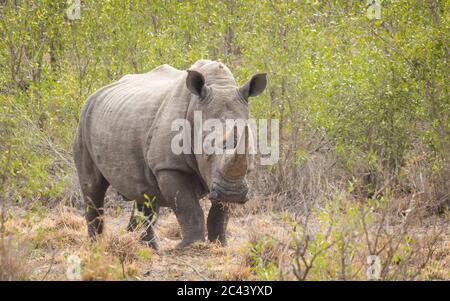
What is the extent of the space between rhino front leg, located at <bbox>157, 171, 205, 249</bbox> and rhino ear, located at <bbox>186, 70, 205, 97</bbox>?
30.2 inches

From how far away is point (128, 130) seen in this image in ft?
27.4

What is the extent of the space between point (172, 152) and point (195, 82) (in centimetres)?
67

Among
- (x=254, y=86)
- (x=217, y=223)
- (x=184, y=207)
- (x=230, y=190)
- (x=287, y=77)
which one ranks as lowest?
(x=217, y=223)

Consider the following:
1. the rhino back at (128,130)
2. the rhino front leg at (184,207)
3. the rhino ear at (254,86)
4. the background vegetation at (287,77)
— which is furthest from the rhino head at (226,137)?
the background vegetation at (287,77)

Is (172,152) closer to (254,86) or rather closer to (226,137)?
(226,137)

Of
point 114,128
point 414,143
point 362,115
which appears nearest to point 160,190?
point 114,128

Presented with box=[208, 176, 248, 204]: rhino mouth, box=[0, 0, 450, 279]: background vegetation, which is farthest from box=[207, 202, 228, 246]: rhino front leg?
box=[0, 0, 450, 279]: background vegetation

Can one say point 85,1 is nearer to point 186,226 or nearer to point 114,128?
point 114,128

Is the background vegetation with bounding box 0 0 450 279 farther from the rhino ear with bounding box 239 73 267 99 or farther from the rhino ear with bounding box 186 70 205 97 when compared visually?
the rhino ear with bounding box 239 73 267 99

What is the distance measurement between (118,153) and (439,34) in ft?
13.3

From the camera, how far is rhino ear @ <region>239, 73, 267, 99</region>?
7480mm

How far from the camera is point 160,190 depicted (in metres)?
7.95

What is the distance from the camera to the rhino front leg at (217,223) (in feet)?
25.8

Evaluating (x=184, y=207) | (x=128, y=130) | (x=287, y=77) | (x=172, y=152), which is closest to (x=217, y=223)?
(x=184, y=207)
